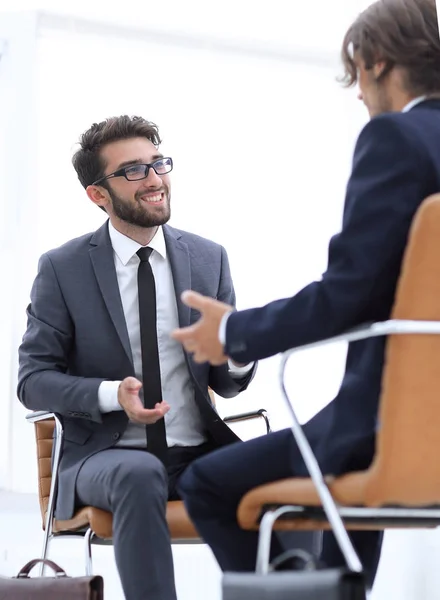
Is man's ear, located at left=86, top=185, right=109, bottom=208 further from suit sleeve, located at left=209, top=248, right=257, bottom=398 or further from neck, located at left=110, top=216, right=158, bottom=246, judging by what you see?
suit sleeve, located at left=209, top=248, right=257, bottom=398

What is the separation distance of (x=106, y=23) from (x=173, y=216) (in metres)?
1.09

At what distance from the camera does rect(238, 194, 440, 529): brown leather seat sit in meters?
1.54

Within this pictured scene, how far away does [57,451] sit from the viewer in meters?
2.73

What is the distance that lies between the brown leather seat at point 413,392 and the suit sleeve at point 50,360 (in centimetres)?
125

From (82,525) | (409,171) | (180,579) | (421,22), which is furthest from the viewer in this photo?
(180,579)

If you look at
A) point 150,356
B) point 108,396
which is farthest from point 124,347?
point 108,396

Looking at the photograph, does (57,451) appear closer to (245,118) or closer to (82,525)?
(82,525)

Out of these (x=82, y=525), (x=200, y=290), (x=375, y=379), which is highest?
(x=200, y=290)

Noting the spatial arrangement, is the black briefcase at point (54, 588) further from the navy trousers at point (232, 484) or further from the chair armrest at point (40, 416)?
the navy trousers at point (232, 484)

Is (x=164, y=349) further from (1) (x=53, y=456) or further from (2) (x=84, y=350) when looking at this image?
(1) (x=53, y=456)

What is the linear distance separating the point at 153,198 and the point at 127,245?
17 cm

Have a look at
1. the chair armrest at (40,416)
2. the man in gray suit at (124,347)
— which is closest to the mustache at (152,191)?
the man in gray suit at (124,347)

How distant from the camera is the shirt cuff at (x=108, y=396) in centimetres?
265

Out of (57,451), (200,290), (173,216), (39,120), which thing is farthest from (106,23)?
(57,451)
